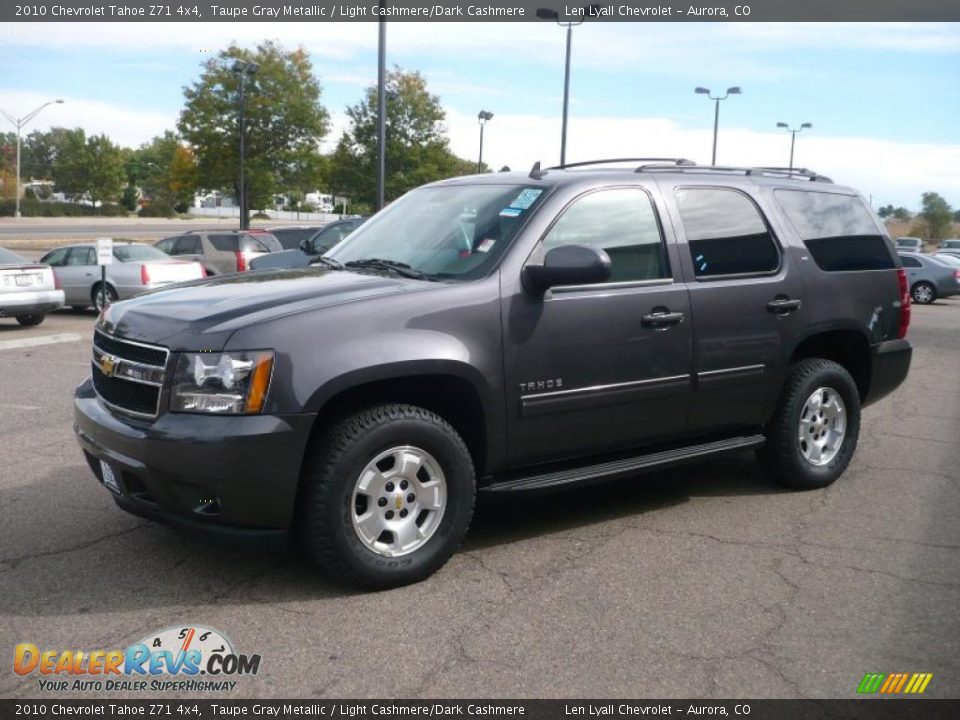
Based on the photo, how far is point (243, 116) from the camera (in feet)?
128

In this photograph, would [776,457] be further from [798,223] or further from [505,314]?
[505,314]

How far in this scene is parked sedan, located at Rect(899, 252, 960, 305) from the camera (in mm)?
28156

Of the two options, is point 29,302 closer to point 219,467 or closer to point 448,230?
point 448,230

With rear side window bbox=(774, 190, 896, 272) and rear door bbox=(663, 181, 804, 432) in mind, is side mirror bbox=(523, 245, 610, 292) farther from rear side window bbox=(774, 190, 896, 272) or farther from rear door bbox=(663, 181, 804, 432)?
rear side window bbox=(774, 190, 896, 272)

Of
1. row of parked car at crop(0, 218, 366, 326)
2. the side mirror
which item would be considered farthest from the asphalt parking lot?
row of parked car at crop(0, 218, 366, 326)

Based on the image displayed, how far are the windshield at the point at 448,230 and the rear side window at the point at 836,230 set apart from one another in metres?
1.95

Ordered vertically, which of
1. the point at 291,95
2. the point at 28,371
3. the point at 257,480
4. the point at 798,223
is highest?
the point at 291,95

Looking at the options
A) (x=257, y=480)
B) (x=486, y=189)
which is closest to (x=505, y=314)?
(x=486, y=189)

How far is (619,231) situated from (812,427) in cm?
196

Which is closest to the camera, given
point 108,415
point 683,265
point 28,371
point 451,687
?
point 451,687

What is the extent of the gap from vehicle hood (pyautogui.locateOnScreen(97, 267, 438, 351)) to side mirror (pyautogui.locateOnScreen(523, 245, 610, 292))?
1.63ft

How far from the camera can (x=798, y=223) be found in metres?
6.10

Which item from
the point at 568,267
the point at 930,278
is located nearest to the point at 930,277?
the point at 930,278

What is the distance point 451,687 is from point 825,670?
1.38 metres
